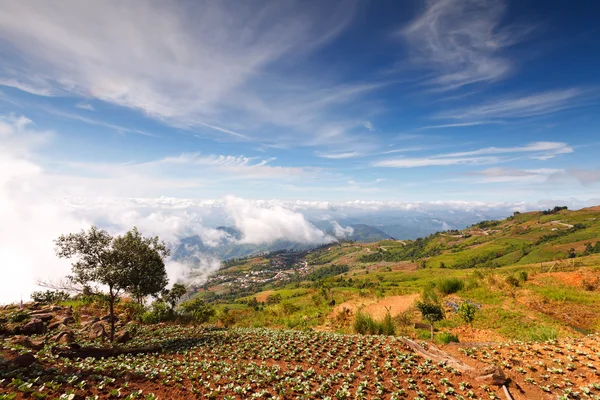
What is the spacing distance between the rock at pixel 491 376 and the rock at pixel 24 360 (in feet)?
76.9

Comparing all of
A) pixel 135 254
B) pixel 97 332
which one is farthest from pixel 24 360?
pixel 97 332

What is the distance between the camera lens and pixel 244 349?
2066cm

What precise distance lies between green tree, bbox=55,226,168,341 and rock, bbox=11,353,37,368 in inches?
331

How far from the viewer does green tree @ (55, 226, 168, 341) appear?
21438 mm

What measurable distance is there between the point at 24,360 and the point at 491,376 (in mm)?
24045

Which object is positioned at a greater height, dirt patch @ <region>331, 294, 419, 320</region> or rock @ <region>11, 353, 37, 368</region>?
rock @ <region>11, 353, 37, 368</region>

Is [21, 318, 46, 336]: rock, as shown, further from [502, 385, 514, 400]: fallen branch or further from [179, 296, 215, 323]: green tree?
[502, 385, 514, 400]: fallen branch

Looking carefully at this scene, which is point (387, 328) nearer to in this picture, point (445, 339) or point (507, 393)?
point (445, 339)

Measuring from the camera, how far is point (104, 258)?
22.3 m

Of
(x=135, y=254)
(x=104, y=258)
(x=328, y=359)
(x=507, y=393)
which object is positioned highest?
(x=135, y=254)

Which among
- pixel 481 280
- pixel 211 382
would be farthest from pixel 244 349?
pixel 481 280

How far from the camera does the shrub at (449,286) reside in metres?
40.3

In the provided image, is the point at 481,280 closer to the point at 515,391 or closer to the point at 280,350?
the point at 515,391

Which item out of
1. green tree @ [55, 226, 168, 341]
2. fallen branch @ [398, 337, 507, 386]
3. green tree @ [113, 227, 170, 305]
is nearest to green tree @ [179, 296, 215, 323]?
green tree @ [113, 227, 170, 305]
